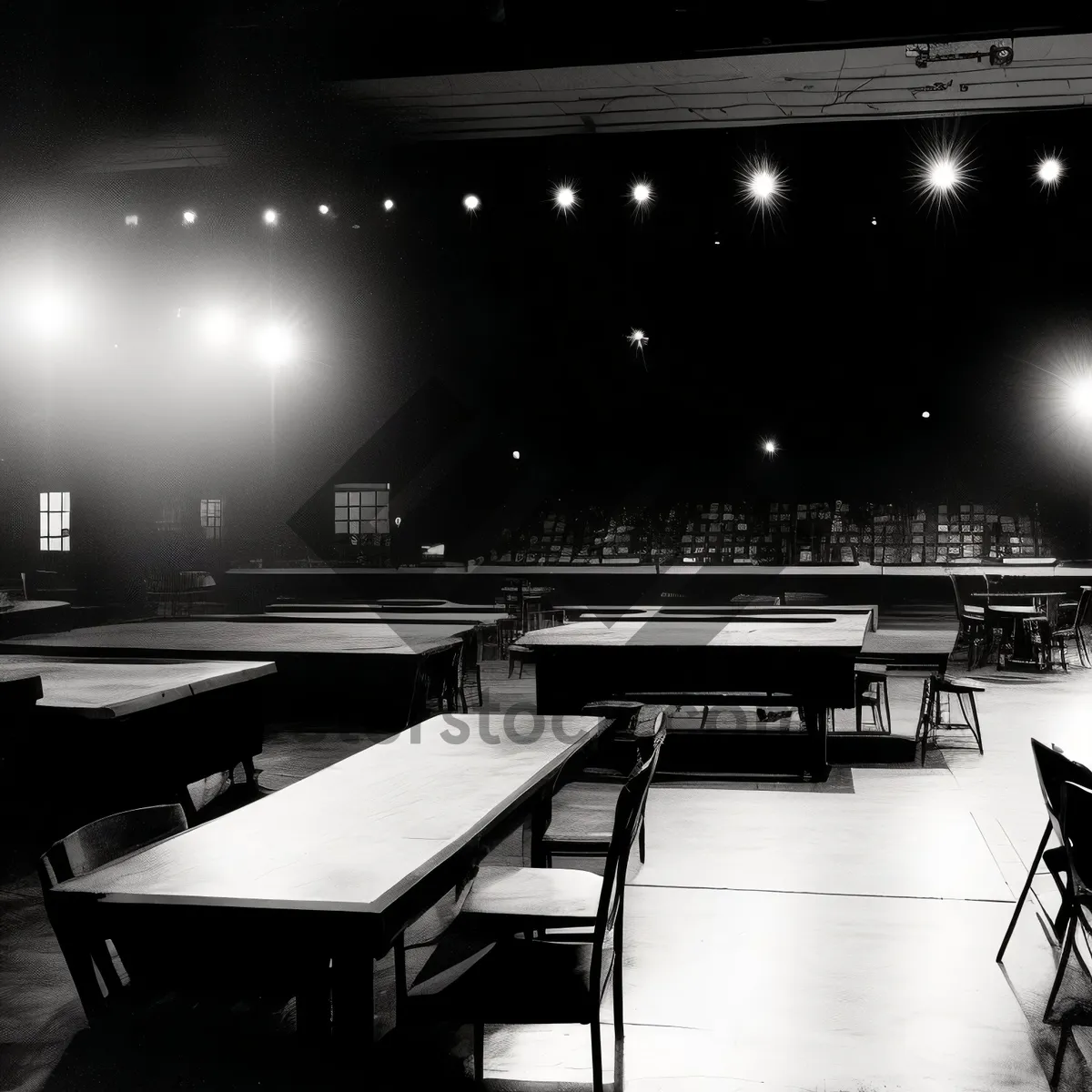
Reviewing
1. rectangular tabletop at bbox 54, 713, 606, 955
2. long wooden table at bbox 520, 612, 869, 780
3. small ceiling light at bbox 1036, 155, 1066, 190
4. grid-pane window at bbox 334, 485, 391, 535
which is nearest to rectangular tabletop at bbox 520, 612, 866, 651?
long wooden table at bbox 520, 612, 869, 780

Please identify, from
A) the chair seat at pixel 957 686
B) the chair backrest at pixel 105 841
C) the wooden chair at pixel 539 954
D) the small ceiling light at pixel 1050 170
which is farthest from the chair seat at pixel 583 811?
the small ceiling light at pixel 1050 170

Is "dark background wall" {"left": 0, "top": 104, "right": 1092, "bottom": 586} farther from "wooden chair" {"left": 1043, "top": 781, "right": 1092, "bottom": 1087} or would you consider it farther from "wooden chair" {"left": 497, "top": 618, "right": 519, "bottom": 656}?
"wooden chair" {"left": 1043, "top": 781, "right": 1092, "bottom": 1087}

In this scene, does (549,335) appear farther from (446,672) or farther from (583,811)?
(583,811)

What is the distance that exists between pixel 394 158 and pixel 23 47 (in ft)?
13.1

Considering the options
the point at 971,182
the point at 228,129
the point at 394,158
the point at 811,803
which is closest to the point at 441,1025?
the point at 811,803

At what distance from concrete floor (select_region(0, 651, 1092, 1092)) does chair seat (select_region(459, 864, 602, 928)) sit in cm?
41

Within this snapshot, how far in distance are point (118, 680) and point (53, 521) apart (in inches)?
554

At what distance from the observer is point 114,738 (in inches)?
176

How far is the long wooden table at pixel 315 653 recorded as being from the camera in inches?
248

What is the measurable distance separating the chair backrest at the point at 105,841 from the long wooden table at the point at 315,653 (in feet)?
12.1

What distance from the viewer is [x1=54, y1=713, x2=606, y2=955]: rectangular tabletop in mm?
1896

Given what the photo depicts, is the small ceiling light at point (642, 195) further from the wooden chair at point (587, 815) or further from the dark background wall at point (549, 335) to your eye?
the wooden chair at point (587, 815)

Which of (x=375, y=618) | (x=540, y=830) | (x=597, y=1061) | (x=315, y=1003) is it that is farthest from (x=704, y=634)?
(x=315, y=1003)

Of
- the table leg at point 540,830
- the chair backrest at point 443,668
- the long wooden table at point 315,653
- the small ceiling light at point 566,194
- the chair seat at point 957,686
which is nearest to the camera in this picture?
A: the table leg at point 540,830
